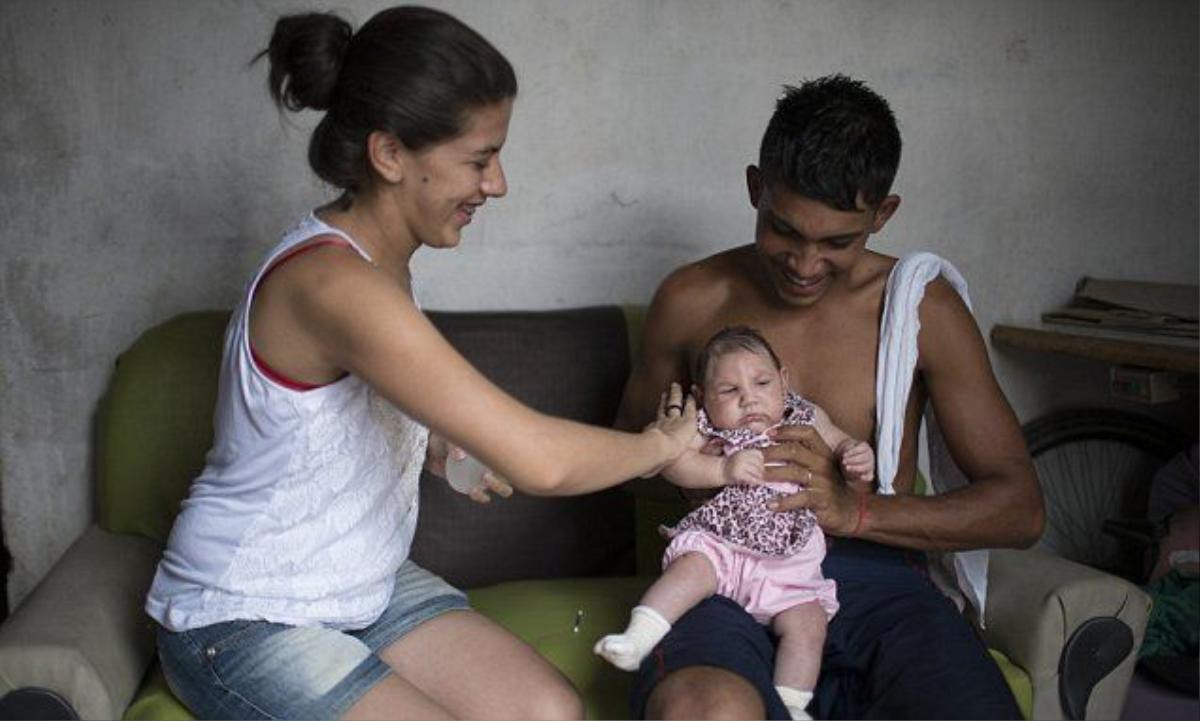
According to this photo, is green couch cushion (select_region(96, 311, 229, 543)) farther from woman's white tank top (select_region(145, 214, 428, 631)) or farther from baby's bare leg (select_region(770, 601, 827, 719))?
baby's bare leg (select_region(770, 601, 827, 719))

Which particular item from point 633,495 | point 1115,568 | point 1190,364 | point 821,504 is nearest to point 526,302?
point 633,495

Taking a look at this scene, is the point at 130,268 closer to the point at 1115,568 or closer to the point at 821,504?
the point at 821,504

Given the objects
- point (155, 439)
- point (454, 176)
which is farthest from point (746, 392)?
point (155, 439)

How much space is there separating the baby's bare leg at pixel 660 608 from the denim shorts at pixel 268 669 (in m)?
0.34

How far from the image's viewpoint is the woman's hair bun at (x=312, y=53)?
167 cm

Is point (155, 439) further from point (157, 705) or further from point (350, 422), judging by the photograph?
point (350, 422)

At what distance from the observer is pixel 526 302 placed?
114 inches

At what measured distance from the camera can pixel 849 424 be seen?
2174 mm

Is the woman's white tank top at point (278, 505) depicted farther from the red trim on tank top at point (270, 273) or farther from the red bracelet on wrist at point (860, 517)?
the red bracelet on wrist at point (860, 517)

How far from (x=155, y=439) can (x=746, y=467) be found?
1242mm

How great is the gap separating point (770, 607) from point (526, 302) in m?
1.19

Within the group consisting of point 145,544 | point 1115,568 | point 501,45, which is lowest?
point 1115,568

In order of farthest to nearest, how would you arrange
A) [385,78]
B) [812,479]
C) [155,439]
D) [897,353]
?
[155,439], [897,353], [812,479], [385,78]

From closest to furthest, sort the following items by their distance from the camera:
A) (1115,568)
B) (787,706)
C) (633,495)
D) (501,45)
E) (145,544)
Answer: (787,706) < (145,544) < (633,495) < (501,45) < (1115,568)
